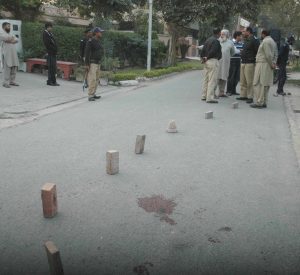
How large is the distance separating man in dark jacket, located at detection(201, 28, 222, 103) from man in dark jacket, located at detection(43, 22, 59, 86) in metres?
5.31

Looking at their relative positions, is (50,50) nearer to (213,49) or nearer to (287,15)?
(213,49)

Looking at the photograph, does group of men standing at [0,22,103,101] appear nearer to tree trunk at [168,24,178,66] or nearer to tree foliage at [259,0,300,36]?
tree trunk at [168,24,178,66]

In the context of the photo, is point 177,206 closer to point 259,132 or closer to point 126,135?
point 126,135

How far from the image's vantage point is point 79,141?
720 centimetres

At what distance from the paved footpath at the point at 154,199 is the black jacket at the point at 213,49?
3.46 metres

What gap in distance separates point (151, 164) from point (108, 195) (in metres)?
1.34

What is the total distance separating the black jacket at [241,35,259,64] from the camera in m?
11.6

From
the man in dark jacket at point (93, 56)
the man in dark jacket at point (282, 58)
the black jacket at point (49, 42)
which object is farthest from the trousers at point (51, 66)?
the man in dark jacket at point (282, 58)

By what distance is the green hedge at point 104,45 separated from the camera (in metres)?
18.7

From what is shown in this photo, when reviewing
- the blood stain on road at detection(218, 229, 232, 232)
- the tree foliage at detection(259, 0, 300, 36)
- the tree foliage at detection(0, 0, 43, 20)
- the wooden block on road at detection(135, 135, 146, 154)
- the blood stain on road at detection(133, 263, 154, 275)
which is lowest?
the blood stain on road at detection(133, 263, 154, 275)

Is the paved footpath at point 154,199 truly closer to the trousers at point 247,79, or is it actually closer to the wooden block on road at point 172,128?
the wooden block on road at point 172,128

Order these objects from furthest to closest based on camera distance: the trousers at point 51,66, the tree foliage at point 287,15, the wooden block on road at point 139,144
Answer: the tree foliage at point 287,15 < the trousers at point 51,66 < the wooden block on road at point 139,144

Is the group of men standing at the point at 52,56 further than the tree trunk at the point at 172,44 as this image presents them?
No

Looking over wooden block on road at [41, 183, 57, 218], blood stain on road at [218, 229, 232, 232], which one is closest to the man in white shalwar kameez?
blood stain on road at [218, 229, 232, 232]
